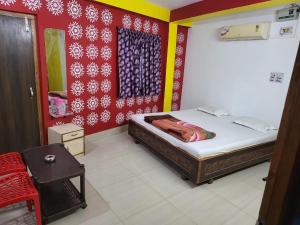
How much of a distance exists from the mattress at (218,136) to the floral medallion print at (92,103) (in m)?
0.65

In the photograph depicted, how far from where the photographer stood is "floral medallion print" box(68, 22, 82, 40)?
2957mm

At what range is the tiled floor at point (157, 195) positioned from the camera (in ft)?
6.22

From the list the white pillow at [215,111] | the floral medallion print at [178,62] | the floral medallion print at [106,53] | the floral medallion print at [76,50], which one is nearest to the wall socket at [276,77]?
the white pillow at [215,111]

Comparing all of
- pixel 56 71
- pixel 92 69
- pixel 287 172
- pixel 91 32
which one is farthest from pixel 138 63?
pixel 287 172

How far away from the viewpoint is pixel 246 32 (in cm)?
331

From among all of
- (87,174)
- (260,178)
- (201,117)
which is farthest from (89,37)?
(260,178)

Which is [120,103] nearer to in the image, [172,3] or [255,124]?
[172,3]

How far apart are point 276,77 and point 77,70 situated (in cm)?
298

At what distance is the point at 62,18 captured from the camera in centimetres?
286

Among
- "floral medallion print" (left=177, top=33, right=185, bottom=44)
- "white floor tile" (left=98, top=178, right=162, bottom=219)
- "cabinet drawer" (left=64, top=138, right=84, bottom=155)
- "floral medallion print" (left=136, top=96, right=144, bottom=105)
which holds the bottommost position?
"white floor tile" (left=98, top=178, right=162, bottom=219)

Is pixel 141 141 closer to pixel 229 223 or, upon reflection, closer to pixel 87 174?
pixel 87 174

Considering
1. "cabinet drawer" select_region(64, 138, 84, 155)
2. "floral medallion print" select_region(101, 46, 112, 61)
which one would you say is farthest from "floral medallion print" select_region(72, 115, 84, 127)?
"floral medallion print" select_region(101, 46, 112, 61)

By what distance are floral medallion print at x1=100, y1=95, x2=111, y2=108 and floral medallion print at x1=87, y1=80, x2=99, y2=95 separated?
7.6 inches

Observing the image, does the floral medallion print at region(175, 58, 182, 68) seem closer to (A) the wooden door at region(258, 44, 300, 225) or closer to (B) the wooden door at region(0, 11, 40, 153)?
(B) the wooden door at region(0, 11, 40, 153)
